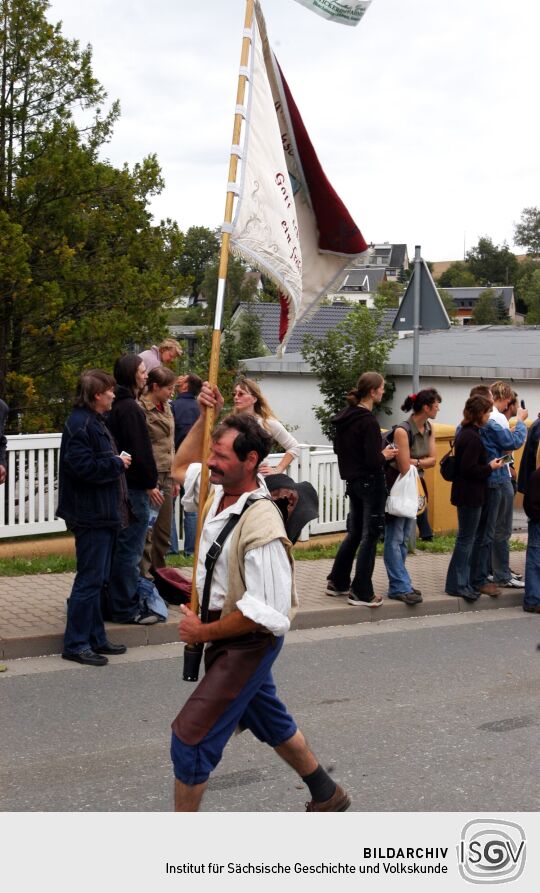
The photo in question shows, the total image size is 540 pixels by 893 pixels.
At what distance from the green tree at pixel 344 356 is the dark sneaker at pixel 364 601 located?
1528 centimetres

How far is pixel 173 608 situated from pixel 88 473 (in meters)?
2.18

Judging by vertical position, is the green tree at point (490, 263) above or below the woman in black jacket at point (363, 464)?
above

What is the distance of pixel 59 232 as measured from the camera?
13.3 meters

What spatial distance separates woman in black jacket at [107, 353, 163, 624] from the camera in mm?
7832

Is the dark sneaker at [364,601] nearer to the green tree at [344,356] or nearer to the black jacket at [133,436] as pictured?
the black jacket at [133,436]

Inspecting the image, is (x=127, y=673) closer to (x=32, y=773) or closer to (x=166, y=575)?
(x=32, y=773)

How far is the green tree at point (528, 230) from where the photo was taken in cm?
→ 12650

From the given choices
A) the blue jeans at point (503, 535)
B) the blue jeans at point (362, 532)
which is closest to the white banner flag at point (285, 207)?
the blue jeans at point (362, 532)

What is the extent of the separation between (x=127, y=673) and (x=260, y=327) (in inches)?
1464

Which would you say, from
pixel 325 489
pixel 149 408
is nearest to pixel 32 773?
pixel 149 408

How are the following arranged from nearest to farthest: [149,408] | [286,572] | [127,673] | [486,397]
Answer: [286,572] < [127,673] < [149,408] < [486,397]

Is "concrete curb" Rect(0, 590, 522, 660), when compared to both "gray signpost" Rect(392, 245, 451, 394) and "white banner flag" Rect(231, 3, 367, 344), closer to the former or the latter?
"gray signpost" Rect(392, 245, 451, 394)

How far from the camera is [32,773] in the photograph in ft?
17.2

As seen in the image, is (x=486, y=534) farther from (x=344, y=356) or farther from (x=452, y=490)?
(x=344, y=356)
